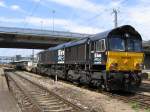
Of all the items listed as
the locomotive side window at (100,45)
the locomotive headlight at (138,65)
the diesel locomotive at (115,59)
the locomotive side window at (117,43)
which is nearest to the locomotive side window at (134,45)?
the diesel locomotive at (115,59)

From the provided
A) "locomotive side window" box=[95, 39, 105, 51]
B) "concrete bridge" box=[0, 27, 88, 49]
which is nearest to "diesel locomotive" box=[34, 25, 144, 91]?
"locomotive side window" box=[95, 39, 105, 51]

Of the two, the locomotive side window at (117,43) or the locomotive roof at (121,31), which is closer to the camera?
the locomotive side window at (117,43)

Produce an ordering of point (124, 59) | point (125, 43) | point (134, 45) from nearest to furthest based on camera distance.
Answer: point (124, 59)
point (125, 43)
point (134, 45)

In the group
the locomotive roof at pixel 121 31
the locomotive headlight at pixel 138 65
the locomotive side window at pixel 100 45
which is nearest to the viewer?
the locomotive roof at pixel 121 31

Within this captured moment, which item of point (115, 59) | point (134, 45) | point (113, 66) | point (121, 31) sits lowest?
point (113, 66)

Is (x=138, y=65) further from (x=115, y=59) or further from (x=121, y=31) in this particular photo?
(x=121, y=31)

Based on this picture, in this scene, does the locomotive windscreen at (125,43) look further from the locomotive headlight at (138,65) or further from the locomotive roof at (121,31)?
the locomotive headlight at (138,65)

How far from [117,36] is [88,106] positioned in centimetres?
613

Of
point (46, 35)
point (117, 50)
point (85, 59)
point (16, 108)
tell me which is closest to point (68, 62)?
point (85, 59)

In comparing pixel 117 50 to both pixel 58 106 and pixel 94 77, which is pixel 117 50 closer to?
pixel 94 77

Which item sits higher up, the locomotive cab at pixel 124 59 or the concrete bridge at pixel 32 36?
the concrete bridge at pixel 32 36

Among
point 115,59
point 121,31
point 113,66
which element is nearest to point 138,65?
point 115,59

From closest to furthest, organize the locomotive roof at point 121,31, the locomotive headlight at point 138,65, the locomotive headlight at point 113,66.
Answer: the locomotive headlight at point 113,66 < the locomotive roof at point 121,31 < the locomotive headlight at point 138,65

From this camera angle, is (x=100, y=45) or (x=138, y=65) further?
(x=100, y=45)
